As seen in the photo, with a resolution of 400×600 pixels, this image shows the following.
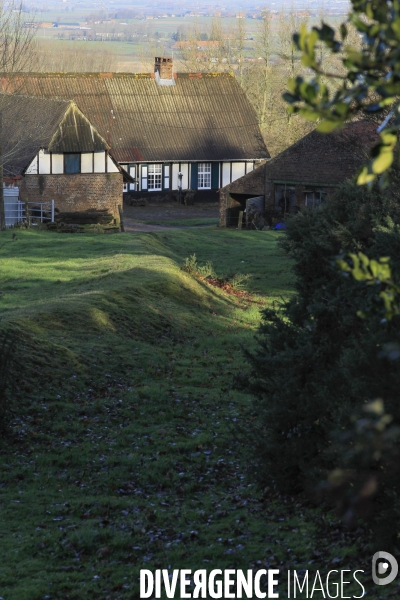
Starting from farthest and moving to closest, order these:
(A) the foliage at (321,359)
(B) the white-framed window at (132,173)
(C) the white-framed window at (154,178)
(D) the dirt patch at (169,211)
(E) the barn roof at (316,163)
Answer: (C) the white-framed window at (154,178), (B) the white-framed window at (132,173), (D) the dirt patch at (169,211), (E) the barn roof at (316,163), (A) the foliage at (321,359)

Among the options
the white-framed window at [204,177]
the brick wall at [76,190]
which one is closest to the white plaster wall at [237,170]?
the white-framed window at [204,177]

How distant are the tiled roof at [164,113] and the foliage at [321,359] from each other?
46.3 meters

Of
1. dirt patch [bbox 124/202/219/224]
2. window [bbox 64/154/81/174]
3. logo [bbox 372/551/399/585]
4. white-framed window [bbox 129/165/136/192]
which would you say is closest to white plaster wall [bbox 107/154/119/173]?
window [bbox 64/154/81/174]

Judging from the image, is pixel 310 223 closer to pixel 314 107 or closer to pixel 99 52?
pixel 314 107

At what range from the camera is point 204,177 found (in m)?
61.4

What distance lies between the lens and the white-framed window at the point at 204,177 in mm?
60969

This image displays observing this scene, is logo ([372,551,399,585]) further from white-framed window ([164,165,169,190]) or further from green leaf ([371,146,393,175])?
white-framed window ([164,165,169,190])

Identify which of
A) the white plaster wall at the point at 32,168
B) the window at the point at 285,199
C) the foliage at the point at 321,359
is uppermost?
the white plaster wall at the point at 32,168

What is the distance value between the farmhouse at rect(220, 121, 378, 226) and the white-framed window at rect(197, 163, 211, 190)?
A: 11.8 m

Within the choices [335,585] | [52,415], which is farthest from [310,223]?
[335,585]

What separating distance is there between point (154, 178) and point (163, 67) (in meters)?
8.97

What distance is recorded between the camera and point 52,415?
1403 cm

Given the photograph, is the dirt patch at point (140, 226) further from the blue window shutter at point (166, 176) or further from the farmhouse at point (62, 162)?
the blue window shutter at point (166, 176)

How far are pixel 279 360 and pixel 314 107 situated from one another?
7.25m
